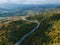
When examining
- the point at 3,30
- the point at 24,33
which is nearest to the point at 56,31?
the point at 24,33

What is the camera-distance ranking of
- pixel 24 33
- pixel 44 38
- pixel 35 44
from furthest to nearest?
pixel 24 33
pixel 44 38
pixel 35 44

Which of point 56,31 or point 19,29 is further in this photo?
point 19,29

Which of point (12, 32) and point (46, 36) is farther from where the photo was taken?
point (12, 32)

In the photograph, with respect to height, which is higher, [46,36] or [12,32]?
[46,36]

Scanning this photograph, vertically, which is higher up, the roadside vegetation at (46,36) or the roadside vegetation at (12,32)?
the roadside vegetation at (46,36)

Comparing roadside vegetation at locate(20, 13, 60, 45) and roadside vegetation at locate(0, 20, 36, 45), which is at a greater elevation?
roadside vegetation at locate(20, 13, 60, 45)

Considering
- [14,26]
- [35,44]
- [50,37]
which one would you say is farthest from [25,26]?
[35,44]

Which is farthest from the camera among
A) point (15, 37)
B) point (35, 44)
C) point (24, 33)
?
point (24, 33)

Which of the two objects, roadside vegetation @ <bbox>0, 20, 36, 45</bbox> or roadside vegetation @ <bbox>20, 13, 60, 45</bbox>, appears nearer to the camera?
roadside vegetation @ <bbox>20, 13, 60, 45</bbox>

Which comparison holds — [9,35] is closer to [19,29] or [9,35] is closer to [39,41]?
[19,29]

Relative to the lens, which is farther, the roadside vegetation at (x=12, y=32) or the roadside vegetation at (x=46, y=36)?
the roadside vegetation at (x=12, y=32)

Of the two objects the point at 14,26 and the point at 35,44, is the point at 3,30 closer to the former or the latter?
the point at 14,26
